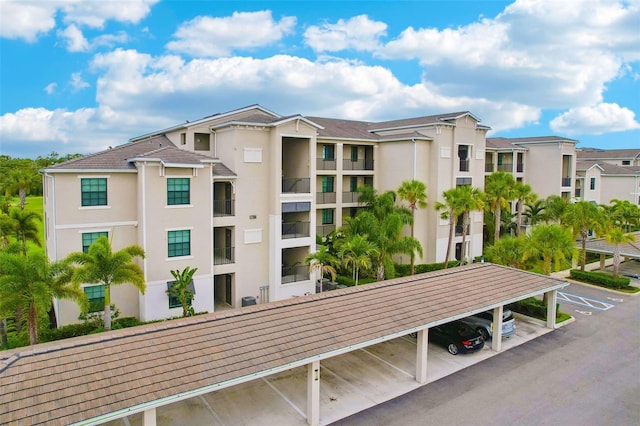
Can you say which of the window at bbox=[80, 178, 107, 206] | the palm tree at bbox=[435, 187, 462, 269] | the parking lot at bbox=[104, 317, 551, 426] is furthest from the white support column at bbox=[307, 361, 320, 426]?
the palm tree at bbox=[435, 187, 462, 269]

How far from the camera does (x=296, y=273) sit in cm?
3011

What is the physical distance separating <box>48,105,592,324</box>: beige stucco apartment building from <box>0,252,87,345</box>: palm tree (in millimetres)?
4880

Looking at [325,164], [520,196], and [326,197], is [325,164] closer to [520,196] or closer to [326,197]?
[326,197]

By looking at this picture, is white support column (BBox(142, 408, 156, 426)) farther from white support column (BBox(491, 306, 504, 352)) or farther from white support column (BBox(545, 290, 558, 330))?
white support column (BBox(545, 290, 558, 330))

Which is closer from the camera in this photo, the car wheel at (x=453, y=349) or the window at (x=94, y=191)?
the car wheel at (x=453, y=349)

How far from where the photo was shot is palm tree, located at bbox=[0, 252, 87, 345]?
659 inches

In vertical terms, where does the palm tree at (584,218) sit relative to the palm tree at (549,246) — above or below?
above

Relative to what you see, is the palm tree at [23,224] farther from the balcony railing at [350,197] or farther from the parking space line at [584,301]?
the parking space line at [584,301]

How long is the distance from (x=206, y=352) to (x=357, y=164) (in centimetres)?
2667

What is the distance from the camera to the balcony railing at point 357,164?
37722mm

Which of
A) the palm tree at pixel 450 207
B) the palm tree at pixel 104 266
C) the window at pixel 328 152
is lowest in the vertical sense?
the palm tree at pixel 104 266

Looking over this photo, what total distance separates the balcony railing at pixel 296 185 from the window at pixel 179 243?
731 cm

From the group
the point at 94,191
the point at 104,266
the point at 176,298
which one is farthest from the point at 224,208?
the point at 104,266

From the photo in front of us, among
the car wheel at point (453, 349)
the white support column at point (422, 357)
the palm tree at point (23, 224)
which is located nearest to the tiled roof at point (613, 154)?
the car wheel at point (453, 349)
